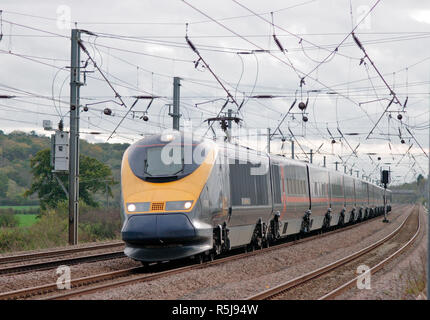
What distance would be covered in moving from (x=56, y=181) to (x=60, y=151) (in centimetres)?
3473

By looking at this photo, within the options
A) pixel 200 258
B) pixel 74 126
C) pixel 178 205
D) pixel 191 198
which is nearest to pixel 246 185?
pixel 200 258

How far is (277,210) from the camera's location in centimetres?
2208

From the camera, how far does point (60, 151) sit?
25.3 meters

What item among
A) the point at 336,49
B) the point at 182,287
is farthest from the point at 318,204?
the point at 182,287

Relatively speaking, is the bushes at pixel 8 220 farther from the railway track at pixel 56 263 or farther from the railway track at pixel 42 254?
the railway track at pixel 56 263

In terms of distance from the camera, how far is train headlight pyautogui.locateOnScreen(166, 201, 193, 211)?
47.5 feet

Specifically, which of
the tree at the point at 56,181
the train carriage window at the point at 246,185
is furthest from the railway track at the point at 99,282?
the tree at the point at 56,181

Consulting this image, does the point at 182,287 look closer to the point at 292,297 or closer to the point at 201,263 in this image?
the point at 292,297

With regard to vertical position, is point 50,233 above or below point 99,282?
above

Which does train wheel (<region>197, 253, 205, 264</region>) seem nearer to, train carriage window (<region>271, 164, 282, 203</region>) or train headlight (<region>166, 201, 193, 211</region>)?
train headlight (<region>166, 201, 193, 211</region>)

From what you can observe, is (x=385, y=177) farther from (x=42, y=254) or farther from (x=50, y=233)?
(x=42, y=254)

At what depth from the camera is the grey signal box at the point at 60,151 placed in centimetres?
2530

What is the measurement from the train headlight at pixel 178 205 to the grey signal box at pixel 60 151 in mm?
11943

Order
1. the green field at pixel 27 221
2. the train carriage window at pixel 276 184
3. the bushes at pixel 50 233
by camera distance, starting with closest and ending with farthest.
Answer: the train carriage window at pixel 276 184, the bushes at pixel 50 233, the green field at pixel 27 221
